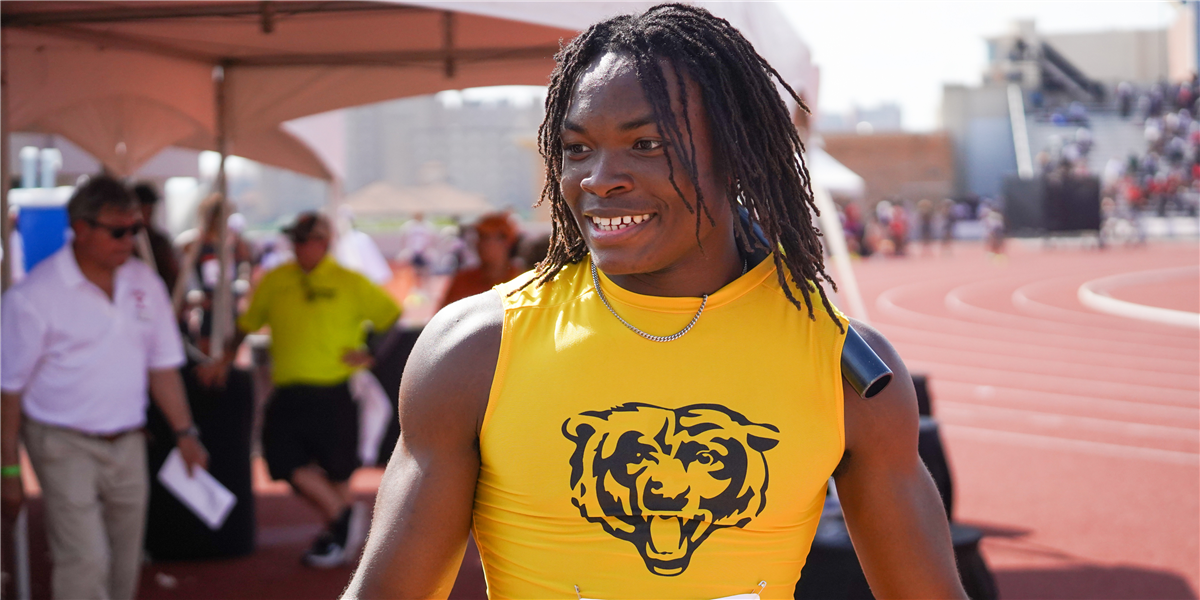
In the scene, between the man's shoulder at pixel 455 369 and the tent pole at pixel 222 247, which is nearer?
the man's shoulder at pixel 455 369

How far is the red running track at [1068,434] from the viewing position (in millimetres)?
5621

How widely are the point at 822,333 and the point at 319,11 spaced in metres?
3.52

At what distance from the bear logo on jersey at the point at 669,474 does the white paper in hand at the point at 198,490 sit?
3.52 meters

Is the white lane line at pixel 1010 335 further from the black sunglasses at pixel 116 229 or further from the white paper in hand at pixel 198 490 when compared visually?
the black sunglasses at pixel 116 229

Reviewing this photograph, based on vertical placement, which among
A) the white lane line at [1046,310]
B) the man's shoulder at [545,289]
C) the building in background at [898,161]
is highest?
the building in background at [898,161]

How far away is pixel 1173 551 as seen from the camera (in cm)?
573

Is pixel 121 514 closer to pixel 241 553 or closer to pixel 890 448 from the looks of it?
pixel 241 553

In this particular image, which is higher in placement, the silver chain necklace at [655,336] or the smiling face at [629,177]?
the smiling face at [629,177]

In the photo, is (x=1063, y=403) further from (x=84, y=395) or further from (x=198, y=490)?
(x=84, y=395)

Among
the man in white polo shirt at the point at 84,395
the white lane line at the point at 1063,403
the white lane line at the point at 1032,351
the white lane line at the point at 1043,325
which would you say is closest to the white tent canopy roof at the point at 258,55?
the man in white polo shirt at the point at 84,395

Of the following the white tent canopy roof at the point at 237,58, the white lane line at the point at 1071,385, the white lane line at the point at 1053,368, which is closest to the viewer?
the white tent canopy roof at the point at 237,58

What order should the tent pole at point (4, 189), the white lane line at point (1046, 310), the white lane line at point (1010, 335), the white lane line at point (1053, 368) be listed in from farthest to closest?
the white lane line at point (1046, 310), the white lane line at point (1010, 335), the white lane line at point (1053, 368), the tent pole at point (4, 189)

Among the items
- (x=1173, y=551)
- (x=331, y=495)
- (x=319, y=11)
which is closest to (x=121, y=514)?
(x=331, y=495)

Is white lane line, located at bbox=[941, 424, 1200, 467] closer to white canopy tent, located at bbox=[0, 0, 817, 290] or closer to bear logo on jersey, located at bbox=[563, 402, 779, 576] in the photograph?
white canopy tent, located at bbox=[0, 0, 817, 290]
